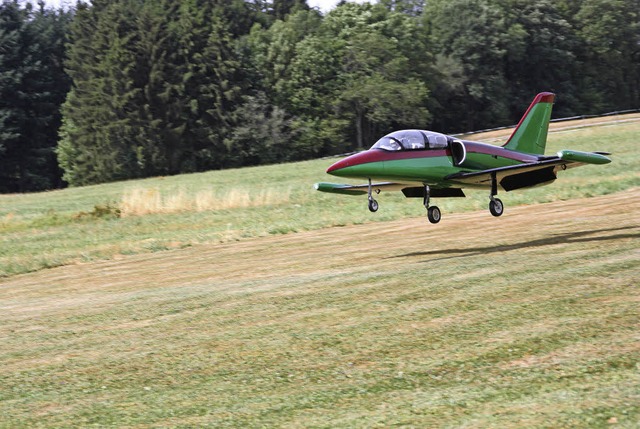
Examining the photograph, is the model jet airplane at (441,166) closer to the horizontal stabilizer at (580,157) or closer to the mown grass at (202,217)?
the horizontal stabilizer at (580,157)

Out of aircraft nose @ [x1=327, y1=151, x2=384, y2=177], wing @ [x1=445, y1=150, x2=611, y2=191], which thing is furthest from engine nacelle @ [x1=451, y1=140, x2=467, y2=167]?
aircraft nose @ [x1=327, y1=151, x2=384, y2=177]

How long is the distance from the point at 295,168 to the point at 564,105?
41.9 m

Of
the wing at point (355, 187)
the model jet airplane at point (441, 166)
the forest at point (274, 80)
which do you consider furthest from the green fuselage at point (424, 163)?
the forest at point (274, 80)

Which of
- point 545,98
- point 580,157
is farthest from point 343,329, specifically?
point 545,98

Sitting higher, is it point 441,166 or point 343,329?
point 441,166

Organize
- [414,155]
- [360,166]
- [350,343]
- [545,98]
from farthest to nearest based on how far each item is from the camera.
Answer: [545,98] → [414,155] → [360,166] → [350,343]

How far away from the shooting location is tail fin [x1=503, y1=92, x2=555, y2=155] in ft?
80.9

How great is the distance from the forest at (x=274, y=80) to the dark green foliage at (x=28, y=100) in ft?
0.65

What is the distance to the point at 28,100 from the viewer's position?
101500 mm

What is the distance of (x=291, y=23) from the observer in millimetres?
105375

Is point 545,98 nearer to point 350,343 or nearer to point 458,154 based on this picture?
point 458,154

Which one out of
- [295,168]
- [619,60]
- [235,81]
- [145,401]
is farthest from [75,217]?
[619,60]

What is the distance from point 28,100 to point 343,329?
93.9 metres

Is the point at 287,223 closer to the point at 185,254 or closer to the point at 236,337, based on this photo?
the point at 185,254
